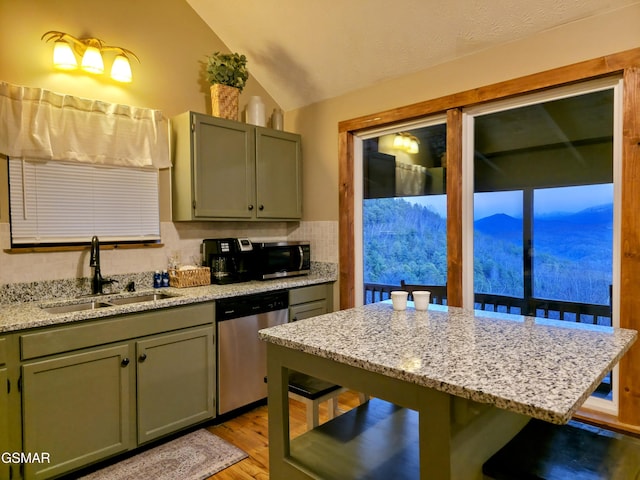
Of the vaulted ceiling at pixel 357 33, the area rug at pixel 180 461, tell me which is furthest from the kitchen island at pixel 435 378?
the vaulted ceiling at pixel 357 33

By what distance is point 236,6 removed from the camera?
3133 mm

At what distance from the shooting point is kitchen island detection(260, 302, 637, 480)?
3.43 ft

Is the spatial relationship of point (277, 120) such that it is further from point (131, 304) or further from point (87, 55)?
point (131, 304)

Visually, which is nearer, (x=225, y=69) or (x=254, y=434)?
(x=254, y=434)

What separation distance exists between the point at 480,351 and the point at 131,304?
1891 millimetres

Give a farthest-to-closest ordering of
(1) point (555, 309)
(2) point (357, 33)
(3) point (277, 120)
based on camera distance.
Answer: (3) point (277, 120) → (2) point (357, 33) → (1) point (555, 309)

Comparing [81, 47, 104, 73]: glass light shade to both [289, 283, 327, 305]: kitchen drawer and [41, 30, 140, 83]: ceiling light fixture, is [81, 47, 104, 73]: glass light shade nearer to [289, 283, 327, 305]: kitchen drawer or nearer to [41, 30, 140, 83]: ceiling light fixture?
[41, 30, 140, 83]: ceiling light fixture

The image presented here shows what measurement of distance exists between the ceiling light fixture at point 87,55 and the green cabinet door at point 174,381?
179 cm

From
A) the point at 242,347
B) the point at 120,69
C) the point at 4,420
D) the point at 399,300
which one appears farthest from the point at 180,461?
the point at 120,69

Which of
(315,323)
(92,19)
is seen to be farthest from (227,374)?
(92,19)

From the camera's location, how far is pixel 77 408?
2.12 m

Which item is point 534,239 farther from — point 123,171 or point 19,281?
point 19,281

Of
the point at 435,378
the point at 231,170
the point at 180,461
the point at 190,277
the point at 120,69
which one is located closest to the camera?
→ the point at 435,378

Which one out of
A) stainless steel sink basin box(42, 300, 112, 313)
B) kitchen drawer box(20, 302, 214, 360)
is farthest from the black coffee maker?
stainless steel sink basin box(42, 300, 112, 313)
